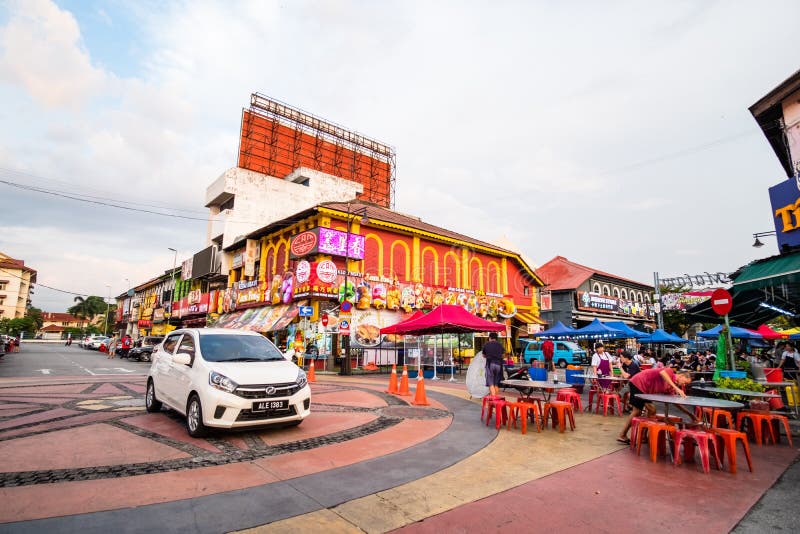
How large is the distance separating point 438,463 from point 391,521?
6.04 ft

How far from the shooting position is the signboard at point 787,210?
8852 millimetres

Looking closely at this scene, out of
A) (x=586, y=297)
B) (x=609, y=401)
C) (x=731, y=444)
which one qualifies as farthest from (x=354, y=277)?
(x=586, y=297)

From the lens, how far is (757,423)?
6.68m

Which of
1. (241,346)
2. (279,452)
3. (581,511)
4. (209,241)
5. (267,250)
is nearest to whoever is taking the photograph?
(581,511)

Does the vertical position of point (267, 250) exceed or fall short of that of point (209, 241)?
it falls short

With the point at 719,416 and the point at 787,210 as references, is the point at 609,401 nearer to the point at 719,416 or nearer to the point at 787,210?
the point at 719,416

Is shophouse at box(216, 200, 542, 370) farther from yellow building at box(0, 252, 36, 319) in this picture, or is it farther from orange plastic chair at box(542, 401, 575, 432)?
yellow building at box(0, 252, 36, 319)

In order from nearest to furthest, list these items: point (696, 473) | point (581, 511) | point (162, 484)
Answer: point (581, 511), point (162, 484), point (696, 473)

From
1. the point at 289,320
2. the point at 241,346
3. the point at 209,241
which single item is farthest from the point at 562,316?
the point at 241,346

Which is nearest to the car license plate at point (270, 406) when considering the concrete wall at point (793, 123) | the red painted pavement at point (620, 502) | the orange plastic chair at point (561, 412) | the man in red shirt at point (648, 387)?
the red painted pavement at point (620, 502)

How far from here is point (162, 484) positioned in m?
4.25

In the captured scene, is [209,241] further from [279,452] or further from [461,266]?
[279,452]

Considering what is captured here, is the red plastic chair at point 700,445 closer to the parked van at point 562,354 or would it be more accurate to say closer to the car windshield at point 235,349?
the car windshield at point 235,349

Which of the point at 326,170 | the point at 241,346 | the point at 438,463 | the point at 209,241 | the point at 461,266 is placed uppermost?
the point at 326,170
